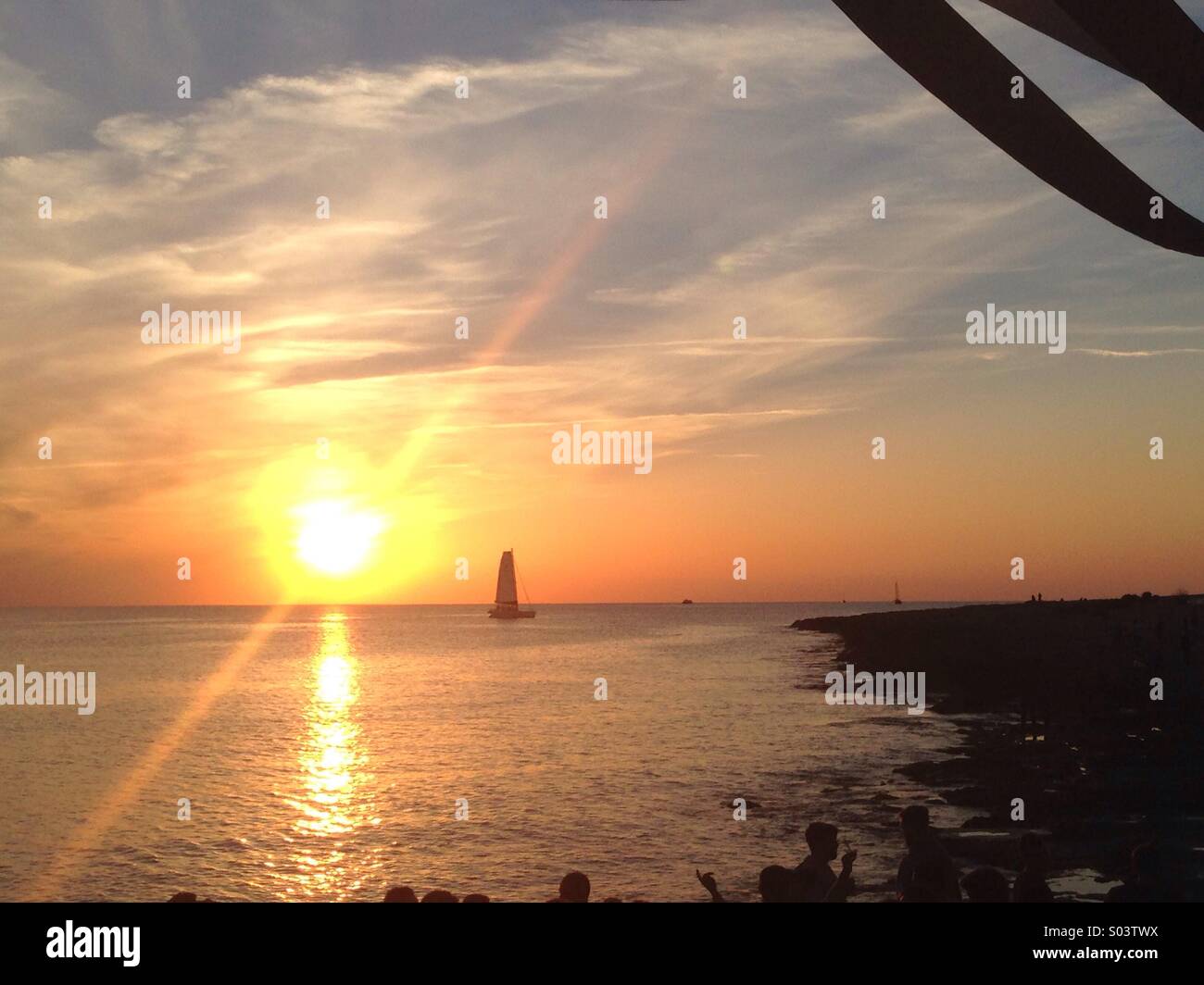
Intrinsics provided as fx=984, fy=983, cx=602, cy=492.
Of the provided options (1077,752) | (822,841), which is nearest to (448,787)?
(1077,752)

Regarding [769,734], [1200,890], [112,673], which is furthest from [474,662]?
[1200,890]

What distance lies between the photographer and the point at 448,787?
40688 millimetres

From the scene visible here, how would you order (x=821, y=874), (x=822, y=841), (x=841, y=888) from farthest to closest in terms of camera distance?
(x=822, y=841)
(x=821, y=874)
(x=841, y=888)

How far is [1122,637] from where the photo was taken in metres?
66.9

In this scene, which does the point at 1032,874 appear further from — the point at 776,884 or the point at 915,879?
the point at 776,884

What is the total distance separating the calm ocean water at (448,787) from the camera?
87.5ft

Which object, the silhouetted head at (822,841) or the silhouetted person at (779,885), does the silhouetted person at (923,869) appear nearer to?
the silhouetted head at (822,841)

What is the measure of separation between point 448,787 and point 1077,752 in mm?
23942

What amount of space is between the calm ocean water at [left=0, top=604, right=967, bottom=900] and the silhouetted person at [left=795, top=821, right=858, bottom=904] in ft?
42.6

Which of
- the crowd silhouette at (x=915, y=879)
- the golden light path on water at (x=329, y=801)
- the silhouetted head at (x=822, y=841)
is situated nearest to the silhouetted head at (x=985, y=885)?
the crowd silhouette at (x=915, y=879)

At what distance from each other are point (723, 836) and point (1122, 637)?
50086 mm

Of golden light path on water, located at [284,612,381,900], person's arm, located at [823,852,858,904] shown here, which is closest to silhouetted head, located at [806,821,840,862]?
person's arm, located at [823,852,858,904]
